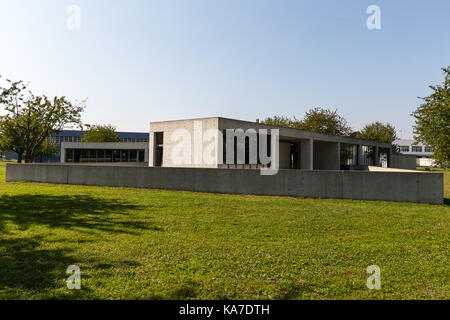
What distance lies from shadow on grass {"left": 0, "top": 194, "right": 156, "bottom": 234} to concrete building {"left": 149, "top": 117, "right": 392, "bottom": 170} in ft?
33.1

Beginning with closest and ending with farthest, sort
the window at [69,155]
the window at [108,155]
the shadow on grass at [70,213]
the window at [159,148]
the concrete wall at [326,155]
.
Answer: the shadow on grass at [70,213] < the window at [159,148] < the concrete wall at [326,155] < the window at [69,155] < the window at [108,155]

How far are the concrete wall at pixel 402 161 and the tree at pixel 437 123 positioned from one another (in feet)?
80.5

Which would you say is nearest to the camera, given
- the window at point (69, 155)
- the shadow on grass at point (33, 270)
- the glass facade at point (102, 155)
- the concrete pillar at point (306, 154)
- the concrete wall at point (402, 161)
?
the shadow on grass at point (33, 270)

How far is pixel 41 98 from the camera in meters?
27.5

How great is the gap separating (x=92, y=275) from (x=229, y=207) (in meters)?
6.97

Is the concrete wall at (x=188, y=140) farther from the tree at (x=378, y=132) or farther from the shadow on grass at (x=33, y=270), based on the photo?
the tree at (x=378, y=132)

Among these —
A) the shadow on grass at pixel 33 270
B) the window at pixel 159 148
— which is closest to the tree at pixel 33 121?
the window at pixel 159 148

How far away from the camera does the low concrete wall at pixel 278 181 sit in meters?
13.1

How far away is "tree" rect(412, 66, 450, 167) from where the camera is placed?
65.1ft

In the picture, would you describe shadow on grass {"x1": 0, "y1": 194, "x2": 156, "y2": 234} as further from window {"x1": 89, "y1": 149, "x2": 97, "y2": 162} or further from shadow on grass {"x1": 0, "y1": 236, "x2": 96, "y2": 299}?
window {"x1": 89, "y1": 149, "x2": 97, "y2": 162}

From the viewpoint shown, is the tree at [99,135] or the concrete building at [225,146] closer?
the concrete building at [225,146]

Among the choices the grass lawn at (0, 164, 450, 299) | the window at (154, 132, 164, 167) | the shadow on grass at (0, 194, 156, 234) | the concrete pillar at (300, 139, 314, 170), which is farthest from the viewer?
the concrete pillar at (300, 139, 314, 170)

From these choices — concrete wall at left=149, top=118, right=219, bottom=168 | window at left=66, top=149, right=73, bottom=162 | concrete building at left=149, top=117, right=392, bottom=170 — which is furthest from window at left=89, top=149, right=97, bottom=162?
concrete wall at left=149, top=118, right=219, bottom=168
